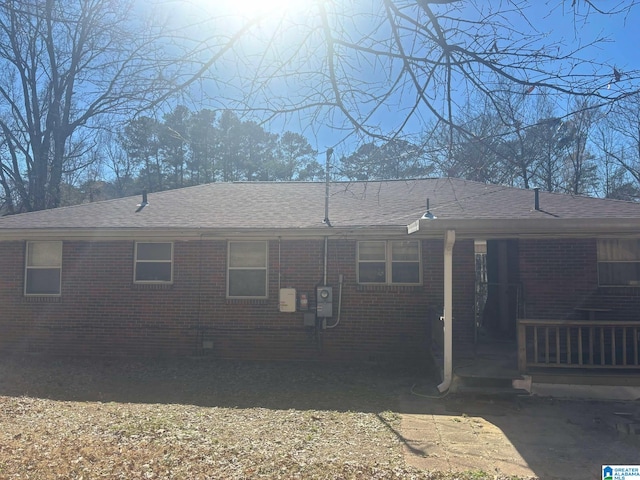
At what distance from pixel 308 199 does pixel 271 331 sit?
3.30 meters

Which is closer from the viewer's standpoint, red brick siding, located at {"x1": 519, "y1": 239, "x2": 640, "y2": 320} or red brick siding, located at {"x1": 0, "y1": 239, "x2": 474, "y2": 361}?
red brick siding, located at {"x1": 519, "y1": 239, "x2": 640, "y2": 320}

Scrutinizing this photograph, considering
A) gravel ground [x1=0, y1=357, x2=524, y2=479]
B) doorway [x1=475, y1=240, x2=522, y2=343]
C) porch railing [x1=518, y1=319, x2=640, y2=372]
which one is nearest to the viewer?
gravel ground [x1=0, y1=357, x2=524, y2=479]

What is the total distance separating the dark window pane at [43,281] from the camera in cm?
1020

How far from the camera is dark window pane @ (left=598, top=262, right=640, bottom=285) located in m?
8.87

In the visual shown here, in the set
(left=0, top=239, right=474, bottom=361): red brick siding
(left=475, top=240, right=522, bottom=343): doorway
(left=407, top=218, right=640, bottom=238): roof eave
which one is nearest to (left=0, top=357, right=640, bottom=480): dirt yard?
(left=0, top=239, right=474, bottom=361): red brick siding

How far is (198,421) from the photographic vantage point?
5906 mm

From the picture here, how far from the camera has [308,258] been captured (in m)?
9.62

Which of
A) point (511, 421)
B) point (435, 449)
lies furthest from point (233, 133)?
point (511, 421)

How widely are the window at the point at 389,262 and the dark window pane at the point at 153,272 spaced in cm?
403

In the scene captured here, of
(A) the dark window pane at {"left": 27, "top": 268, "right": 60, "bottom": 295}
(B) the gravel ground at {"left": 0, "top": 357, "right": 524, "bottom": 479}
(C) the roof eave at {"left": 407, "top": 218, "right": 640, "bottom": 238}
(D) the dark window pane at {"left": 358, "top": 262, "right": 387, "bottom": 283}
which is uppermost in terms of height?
(C) the roof eave at {"left": 407, "top": 218, "right": 640, "bottom": 238}

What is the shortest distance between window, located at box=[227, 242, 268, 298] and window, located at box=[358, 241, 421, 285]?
2.00 m

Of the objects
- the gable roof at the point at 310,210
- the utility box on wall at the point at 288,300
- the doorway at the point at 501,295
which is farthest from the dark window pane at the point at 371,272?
the doorway at the point at 501,295

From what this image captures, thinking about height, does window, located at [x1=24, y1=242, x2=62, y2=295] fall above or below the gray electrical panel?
above

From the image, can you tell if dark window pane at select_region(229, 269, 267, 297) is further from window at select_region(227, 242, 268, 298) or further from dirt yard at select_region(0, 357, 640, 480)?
dirt yard at select_region(0, 357, 640, 480)
